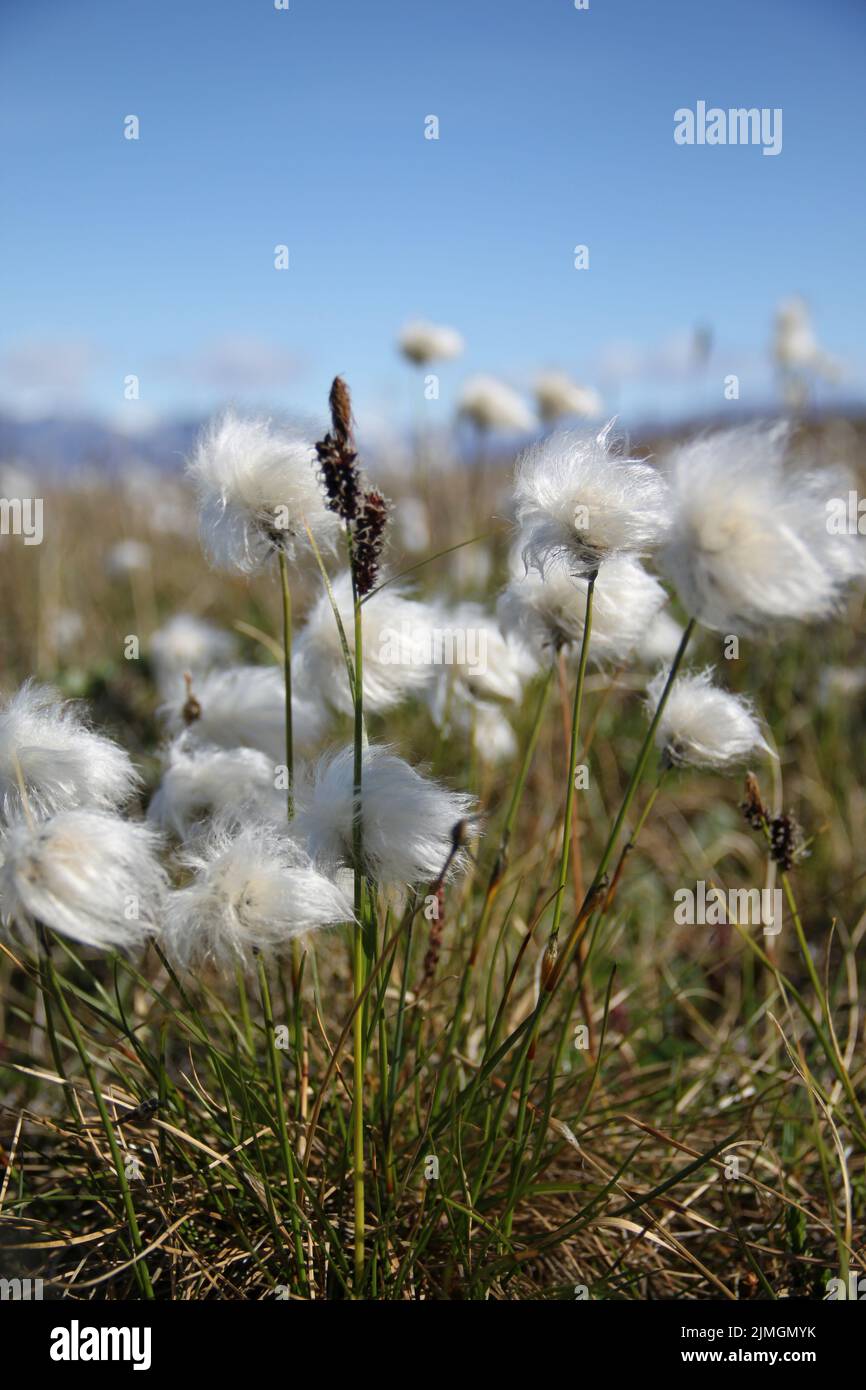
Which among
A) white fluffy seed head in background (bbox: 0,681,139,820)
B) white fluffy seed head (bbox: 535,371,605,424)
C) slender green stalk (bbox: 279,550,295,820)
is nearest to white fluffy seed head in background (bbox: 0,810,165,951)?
white fluffy seed head in background (bbox: 0,681,139,820)

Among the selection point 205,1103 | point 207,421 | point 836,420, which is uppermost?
point 836,420

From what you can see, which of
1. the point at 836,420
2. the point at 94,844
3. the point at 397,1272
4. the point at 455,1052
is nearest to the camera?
the point at 94,844

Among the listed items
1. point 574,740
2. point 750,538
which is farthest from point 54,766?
point 750,538

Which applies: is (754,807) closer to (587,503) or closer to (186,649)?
(587,503)

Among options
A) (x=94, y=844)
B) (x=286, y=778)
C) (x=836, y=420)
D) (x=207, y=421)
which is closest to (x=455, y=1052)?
(x=286, y=778)

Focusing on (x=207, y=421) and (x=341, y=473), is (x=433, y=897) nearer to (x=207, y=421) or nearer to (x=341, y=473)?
(x=341, y=473)

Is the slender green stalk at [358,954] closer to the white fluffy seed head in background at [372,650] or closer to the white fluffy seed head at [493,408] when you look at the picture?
the white fluffy seed head in background at [372,650]

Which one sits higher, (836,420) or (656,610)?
(836,420)
